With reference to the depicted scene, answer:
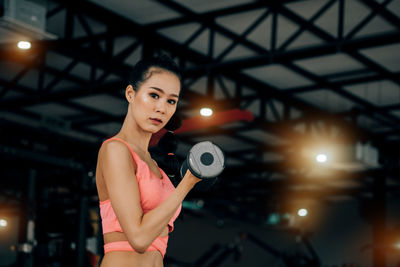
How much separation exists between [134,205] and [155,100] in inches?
9.8

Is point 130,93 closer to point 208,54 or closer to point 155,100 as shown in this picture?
point 155,100

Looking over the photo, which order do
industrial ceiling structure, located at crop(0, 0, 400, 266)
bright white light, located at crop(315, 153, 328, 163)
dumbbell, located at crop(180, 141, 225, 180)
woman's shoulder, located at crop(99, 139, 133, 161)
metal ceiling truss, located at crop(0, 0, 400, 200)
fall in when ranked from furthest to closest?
bright white light, located at crop(315, 153, 328, 163) → industrial ceiling structure, located at crop(0, 0, 400, 266) → metal ceiling truss, located at crop(0, 0, 400, 200) → woman's shoulder, located at crop(99, 139, 133, 161) → dumbbell, located at crop(180, 141, 225, 180)

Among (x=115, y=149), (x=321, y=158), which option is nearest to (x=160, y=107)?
(x=115, y=149)

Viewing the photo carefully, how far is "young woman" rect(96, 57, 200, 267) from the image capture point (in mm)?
1210

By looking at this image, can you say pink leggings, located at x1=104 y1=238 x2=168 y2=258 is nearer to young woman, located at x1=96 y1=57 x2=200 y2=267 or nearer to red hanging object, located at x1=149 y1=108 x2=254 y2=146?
young woman, located at x1=96 y1=57 x2=200 y2=267

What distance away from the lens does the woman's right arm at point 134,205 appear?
1204mm

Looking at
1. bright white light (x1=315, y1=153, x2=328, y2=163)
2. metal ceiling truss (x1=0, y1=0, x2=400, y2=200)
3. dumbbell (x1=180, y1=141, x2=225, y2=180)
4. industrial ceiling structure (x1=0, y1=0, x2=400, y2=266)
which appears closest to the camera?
dumbbell (x1=180, y1=141, x2=225, y2=180)

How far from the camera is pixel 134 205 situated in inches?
47.8

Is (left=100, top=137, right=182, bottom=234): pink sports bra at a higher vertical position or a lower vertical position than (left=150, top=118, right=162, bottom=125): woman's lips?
lower

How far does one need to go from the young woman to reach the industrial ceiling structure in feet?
11.1

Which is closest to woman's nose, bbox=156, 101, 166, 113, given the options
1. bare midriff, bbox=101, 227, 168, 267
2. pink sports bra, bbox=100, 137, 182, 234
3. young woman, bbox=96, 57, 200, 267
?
young woman, bbox=96, 57, 200, 267

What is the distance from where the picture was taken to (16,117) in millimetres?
10219

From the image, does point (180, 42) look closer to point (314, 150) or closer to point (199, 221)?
point (314, 150)

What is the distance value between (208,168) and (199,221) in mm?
19061
